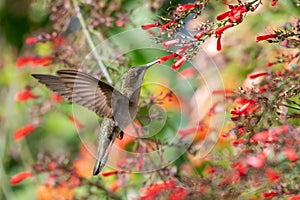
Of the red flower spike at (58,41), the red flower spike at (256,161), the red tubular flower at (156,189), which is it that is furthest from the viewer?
the red flower spike at (58,41)

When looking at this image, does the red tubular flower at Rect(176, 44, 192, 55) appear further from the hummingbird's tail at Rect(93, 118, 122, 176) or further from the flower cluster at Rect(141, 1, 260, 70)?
the hummingbird's tail at Rect(93, 118, 122, 176)

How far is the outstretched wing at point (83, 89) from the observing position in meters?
1.72

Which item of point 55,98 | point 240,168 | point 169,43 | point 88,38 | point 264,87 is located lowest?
point 55,98

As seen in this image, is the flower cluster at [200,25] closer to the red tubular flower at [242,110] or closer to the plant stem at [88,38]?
the red tubular flower at [242,110]

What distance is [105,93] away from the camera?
1838mm

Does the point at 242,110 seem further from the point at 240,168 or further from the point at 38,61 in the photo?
the point at 38,61

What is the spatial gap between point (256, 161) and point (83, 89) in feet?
1.67

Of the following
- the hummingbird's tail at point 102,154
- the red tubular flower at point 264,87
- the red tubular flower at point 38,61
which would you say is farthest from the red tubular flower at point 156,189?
the red tubular flower at point 38,61

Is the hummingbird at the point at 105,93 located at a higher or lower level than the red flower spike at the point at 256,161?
higher

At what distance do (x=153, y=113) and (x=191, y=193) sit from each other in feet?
1.56

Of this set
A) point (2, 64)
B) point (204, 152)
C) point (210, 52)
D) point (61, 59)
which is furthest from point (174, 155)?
point (2, 64)

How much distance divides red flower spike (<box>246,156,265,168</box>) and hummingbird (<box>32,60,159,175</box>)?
366mm

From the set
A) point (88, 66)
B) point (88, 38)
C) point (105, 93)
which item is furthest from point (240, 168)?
point (88, 38)

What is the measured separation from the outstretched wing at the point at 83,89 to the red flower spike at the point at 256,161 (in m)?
0.42
